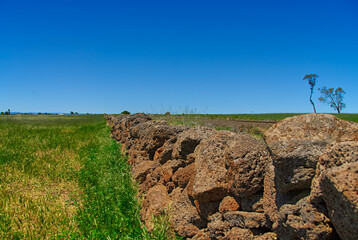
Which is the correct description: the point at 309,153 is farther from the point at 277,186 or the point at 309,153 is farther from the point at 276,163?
the point at 277,186

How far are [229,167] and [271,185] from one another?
589mm

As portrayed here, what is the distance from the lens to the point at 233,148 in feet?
9.70

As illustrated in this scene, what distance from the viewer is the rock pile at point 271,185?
1.74 metres

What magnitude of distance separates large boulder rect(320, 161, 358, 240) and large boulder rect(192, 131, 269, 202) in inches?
37.9

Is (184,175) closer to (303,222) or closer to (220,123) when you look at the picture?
(303,222)

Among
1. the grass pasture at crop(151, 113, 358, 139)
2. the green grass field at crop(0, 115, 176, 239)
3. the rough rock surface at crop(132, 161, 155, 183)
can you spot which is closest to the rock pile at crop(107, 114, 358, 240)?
the green grass field at crop(0, 115, 176, 239)

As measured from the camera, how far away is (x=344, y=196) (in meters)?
1.57

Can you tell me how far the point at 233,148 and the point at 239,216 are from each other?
0.69 metres

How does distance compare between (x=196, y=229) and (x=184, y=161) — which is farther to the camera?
(x=184, y=161)

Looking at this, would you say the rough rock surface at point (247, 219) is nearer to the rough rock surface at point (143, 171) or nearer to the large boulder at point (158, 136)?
the large boulder at point (158, 136)

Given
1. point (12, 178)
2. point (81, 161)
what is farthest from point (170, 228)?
point (81, 161)

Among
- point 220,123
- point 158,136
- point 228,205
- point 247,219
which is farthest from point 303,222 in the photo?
point 220,123

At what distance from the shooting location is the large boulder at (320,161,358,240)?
5.07 ft

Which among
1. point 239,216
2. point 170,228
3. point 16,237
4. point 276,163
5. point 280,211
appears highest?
point 276,163
